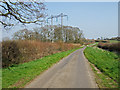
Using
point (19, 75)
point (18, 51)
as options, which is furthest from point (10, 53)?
point (19, 75)

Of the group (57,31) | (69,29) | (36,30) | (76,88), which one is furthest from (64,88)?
(69,29)

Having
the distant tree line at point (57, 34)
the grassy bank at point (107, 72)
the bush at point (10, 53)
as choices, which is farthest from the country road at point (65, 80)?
the distant tree line at point (57, 34)

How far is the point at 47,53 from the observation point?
2153cm

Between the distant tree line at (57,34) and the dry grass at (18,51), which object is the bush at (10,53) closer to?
the dry grass at (18,51)

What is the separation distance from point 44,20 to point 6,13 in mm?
2943

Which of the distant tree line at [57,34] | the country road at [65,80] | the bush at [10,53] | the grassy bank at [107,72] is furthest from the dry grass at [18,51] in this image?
the distant tree line at [57,34]

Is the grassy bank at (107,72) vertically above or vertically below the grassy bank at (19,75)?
above

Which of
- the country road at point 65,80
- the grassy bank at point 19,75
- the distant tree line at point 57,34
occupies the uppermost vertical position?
the distant tree line at point 57,34

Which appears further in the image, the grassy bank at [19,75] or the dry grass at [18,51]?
the dry grass at [18,51]

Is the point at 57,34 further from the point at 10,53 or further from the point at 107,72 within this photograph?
the point at 107,72

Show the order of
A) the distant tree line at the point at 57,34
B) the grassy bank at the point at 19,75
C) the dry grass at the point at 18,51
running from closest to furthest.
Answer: the grassy bank at the point at 19,75 < the dry grass at the point at 18,51 < the distant tree line at the point at 57,34

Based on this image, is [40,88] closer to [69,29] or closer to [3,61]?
[3,61]

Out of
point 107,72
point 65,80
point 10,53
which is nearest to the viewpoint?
point 65,80

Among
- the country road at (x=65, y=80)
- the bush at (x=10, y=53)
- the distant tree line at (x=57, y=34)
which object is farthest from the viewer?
the distant tree line at (x=57, y=34)
